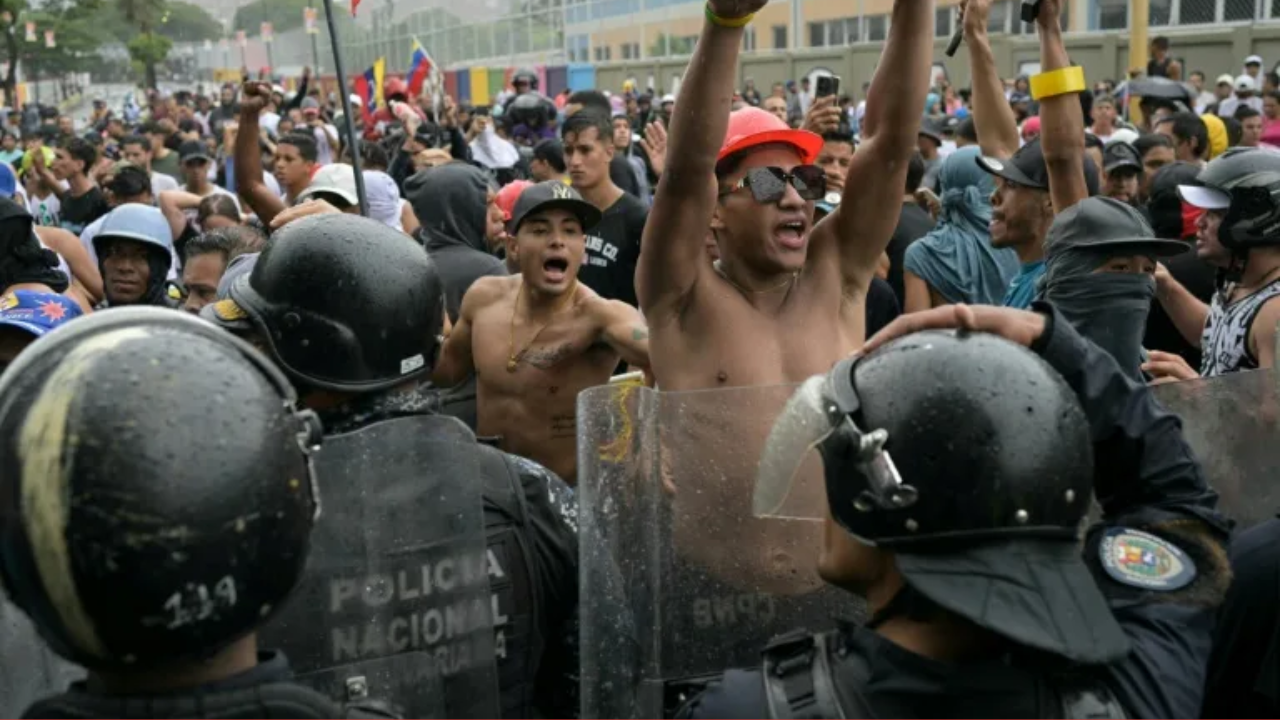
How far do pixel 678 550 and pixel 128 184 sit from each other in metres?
7.37

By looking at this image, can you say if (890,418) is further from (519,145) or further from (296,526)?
(519,145)

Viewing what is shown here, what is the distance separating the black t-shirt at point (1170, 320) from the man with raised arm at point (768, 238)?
246 cm

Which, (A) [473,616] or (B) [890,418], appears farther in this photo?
(A) [473,616]

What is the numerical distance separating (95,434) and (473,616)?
99cm

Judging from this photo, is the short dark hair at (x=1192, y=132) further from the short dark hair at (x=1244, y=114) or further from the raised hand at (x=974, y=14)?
the raised hand at (x=974, y=14)

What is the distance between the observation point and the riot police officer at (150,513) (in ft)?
5.26

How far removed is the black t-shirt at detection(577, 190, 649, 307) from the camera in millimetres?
7059

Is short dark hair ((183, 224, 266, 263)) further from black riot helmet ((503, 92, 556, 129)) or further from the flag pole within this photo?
black riot helmet ((503, 92, 556, 129))

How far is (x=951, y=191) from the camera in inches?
259

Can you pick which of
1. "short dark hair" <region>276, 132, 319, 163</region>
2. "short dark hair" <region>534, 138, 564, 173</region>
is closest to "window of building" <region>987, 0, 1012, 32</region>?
"short dark hair" <region>534, 138, 564, 173</region>

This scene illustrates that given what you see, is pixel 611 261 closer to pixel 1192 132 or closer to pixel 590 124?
pixel 590 124

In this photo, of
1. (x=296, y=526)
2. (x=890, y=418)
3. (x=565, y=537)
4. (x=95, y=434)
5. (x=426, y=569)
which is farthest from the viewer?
(x=565, y=537)

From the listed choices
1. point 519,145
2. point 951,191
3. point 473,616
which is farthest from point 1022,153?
point 519,145

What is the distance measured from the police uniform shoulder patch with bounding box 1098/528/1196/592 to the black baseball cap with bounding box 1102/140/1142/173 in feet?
Answer: 20.9
